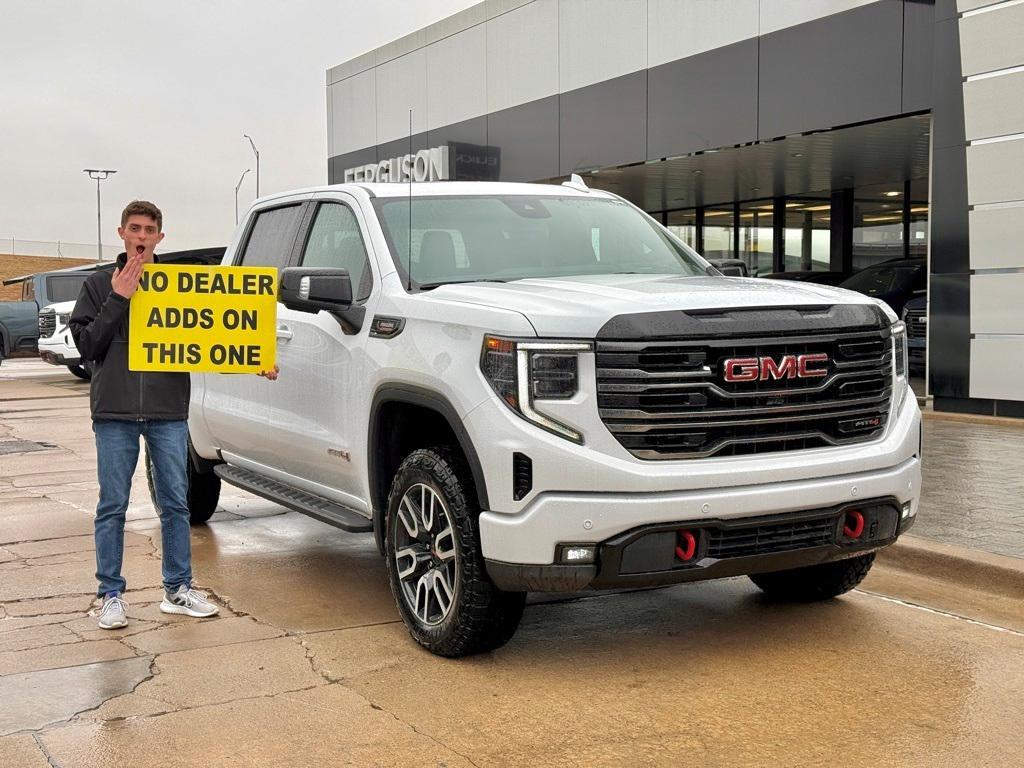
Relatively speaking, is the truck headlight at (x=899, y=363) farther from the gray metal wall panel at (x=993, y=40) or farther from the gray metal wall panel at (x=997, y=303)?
the gray metal wall panel at (x=993, y=40)

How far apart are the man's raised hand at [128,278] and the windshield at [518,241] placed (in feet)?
3.94

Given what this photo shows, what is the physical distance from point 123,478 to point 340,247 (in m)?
1.64

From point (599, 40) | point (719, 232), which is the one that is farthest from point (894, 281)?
point (719, 232)

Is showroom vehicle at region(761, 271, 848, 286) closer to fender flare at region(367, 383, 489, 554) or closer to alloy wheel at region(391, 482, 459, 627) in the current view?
fender flare at region(367, 383, 489, 554)

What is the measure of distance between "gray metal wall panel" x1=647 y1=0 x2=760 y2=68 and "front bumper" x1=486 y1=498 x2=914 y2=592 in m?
14.3

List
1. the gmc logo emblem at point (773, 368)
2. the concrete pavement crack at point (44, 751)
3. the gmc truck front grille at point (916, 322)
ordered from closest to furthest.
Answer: the concrete pavement crack at point (44, 751) < the gmc logo emblem at point (773, 368) < the gmc truck front grille at point (916, 322)

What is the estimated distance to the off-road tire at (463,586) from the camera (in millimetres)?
A: 4883

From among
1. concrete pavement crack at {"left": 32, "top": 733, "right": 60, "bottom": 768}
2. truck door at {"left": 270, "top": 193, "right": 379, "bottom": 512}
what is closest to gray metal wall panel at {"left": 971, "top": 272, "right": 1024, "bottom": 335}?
truck door at {"left": 270, "top": 193, "right": 379, "bottom": 512}

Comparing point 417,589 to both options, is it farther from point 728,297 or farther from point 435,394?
point 728,297

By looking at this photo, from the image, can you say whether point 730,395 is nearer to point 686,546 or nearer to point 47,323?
point 686,546

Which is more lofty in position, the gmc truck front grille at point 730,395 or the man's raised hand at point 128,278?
the man's raised hand at point 128,278

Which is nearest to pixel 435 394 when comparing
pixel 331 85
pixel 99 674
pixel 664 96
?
pixel 99 674

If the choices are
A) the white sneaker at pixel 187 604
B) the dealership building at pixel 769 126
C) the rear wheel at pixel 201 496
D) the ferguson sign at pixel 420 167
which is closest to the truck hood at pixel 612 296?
the white sneaker at pixel 187 604

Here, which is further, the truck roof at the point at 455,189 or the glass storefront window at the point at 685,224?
the glass storefront window at the point at 685,224
